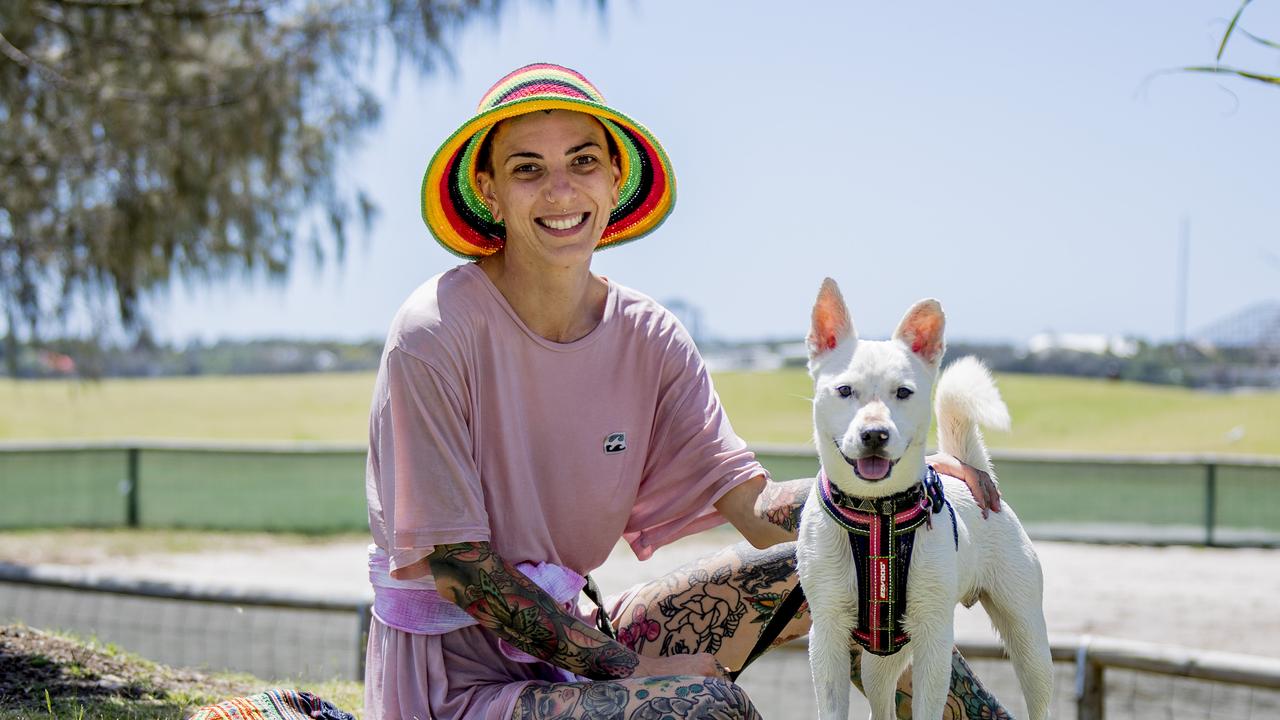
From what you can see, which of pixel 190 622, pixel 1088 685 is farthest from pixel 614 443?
pixel 190 622

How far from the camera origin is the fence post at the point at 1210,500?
11898mm

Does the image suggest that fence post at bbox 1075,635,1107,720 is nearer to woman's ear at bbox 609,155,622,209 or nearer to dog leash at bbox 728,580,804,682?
dog leash at bbox 728,580,804,682

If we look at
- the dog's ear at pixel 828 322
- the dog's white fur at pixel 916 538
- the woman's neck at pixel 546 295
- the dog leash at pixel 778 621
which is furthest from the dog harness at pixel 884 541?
Answer: the woman's neck at pixel 546 295

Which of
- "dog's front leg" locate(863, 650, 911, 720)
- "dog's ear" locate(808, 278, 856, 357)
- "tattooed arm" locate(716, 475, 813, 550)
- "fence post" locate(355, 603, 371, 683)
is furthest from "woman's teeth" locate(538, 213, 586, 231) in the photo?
"fence post" locate(355, 603, 371, 683)

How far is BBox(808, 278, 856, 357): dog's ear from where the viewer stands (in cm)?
220

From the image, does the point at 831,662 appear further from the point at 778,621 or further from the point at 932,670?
the point at 778,621

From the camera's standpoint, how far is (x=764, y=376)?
1046 inches

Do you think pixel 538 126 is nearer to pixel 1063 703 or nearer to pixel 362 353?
pixel 1063 703

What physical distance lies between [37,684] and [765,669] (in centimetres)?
403

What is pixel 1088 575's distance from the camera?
1020 cm

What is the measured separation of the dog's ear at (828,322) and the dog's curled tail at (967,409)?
378 mm

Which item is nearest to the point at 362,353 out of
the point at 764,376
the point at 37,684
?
the point at 764,376

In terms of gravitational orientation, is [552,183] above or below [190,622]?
→ above

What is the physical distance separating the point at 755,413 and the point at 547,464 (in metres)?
20.3
